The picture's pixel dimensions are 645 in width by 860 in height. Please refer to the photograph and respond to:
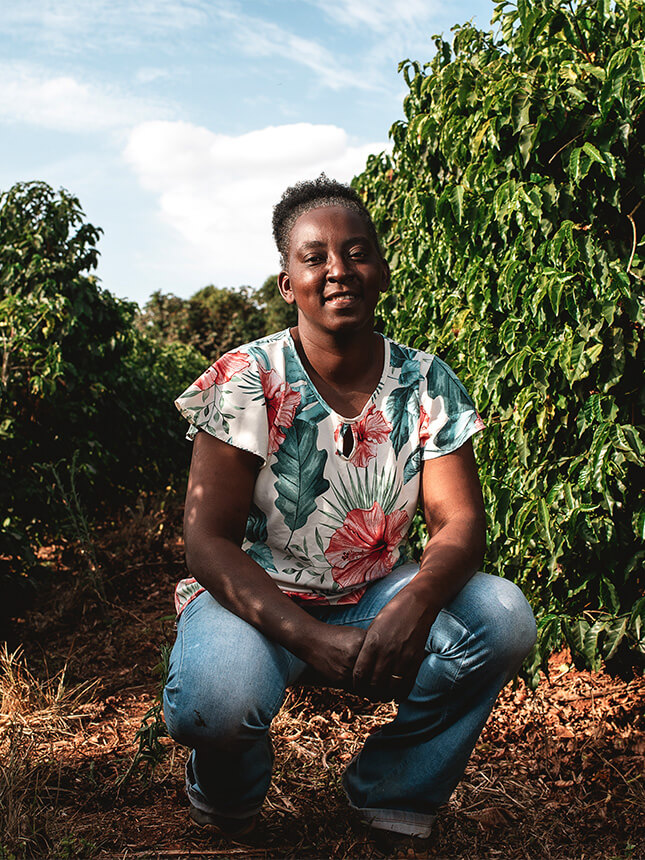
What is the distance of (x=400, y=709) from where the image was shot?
1878mm

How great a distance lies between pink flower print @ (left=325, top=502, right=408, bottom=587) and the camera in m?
1.99

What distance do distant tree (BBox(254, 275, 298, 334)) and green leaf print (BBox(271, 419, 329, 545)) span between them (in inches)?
649

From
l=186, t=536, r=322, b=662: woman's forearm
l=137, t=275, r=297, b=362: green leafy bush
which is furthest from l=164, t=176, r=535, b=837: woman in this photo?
l=137, t=275, r=297, b=362: green leafy bush

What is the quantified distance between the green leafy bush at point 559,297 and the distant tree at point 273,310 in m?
15.8

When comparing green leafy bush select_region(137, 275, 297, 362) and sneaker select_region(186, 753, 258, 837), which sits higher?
green leafy bush select_region(137, 275, 297, 362)

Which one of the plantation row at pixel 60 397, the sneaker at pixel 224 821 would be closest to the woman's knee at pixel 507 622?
the sneaker at pixel 224 821

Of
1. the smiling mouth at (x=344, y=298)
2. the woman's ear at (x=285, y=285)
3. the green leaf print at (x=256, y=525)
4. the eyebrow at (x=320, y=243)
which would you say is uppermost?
the eyebrow at (x=320, y=243)

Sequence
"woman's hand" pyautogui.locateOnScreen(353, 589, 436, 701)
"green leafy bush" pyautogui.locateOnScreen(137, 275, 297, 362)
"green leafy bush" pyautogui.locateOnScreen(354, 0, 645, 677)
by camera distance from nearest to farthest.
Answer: "woman's hand" pyautogui.locateOnScreen(353, 589, 436, 701)
"green leafy bush" pyautogui.locateOnScreen(354, 0, 645, 677)
"green leafy bush" pyautogui.locateOnScreen(137, 275, 297, 362)

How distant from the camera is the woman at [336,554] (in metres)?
1.71

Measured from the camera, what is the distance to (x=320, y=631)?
1687 millimetres

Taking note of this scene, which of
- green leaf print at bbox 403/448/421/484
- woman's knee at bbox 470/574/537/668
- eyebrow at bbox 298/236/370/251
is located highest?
eyebrow at bbox 298/236/370/251

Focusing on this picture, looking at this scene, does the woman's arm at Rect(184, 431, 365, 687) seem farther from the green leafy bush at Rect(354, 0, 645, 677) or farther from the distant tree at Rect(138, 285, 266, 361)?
the distant tree at Rect(138, 285, 266, 361)

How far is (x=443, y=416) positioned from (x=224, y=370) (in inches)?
23.1

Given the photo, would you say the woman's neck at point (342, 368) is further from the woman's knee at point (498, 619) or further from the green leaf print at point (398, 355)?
the woman's knee at point (498, 619)
